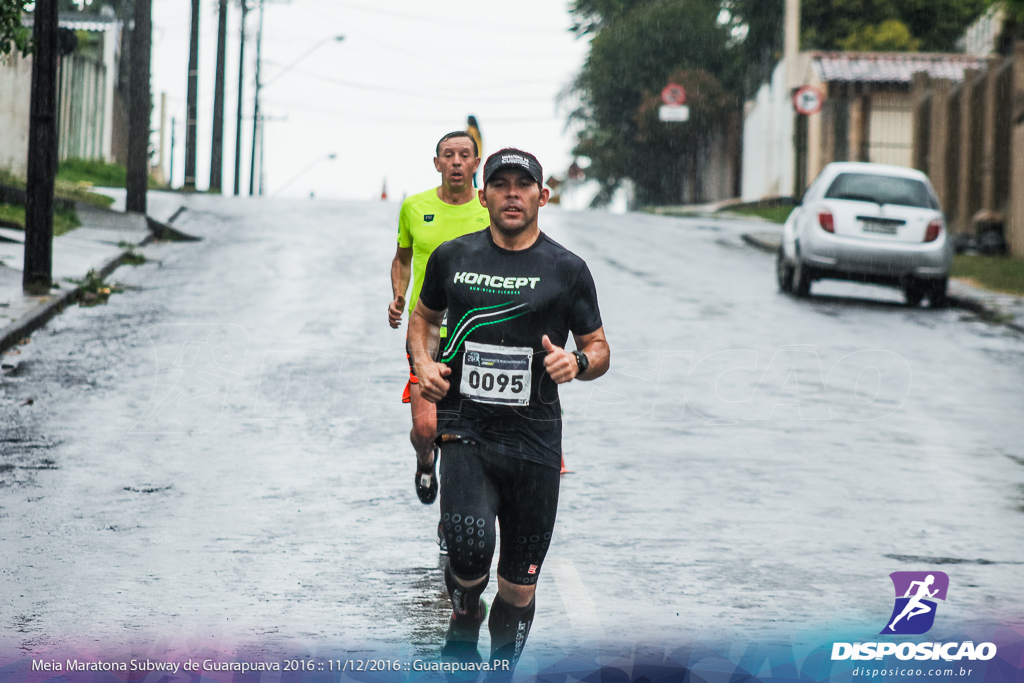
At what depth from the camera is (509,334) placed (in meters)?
5.32

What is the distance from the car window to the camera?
2025 cm

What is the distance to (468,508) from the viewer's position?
5273 mm

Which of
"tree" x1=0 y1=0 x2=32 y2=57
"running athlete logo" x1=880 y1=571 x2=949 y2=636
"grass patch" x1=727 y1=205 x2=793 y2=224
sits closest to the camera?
"running athlete logo" x1=880 y1=571 x2=949 y2=636

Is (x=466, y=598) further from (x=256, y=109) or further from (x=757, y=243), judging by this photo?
(x=256, y=109)

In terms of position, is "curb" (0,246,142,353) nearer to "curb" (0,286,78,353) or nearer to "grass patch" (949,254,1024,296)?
"curb" (0,286,78,353)

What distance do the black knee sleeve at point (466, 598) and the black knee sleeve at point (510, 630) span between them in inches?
3.6

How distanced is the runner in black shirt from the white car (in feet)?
48.3

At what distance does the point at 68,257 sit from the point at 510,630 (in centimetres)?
1596

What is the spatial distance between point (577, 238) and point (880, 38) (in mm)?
28107

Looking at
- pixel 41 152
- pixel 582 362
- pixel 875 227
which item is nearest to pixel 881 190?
pixel 875 227

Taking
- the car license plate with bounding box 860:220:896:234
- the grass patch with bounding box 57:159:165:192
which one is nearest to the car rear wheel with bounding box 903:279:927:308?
the car license plate with bounding box 860:220:896:234

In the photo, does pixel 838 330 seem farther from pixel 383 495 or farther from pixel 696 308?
pixel 383 495

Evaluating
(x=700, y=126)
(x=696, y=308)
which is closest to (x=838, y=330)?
(x=696, y=308)

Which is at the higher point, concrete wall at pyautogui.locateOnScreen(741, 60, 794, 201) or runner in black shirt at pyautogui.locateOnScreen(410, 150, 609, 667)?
concrete wall at pyautogui.locateOnScreen(741, 60, 794, 201)
